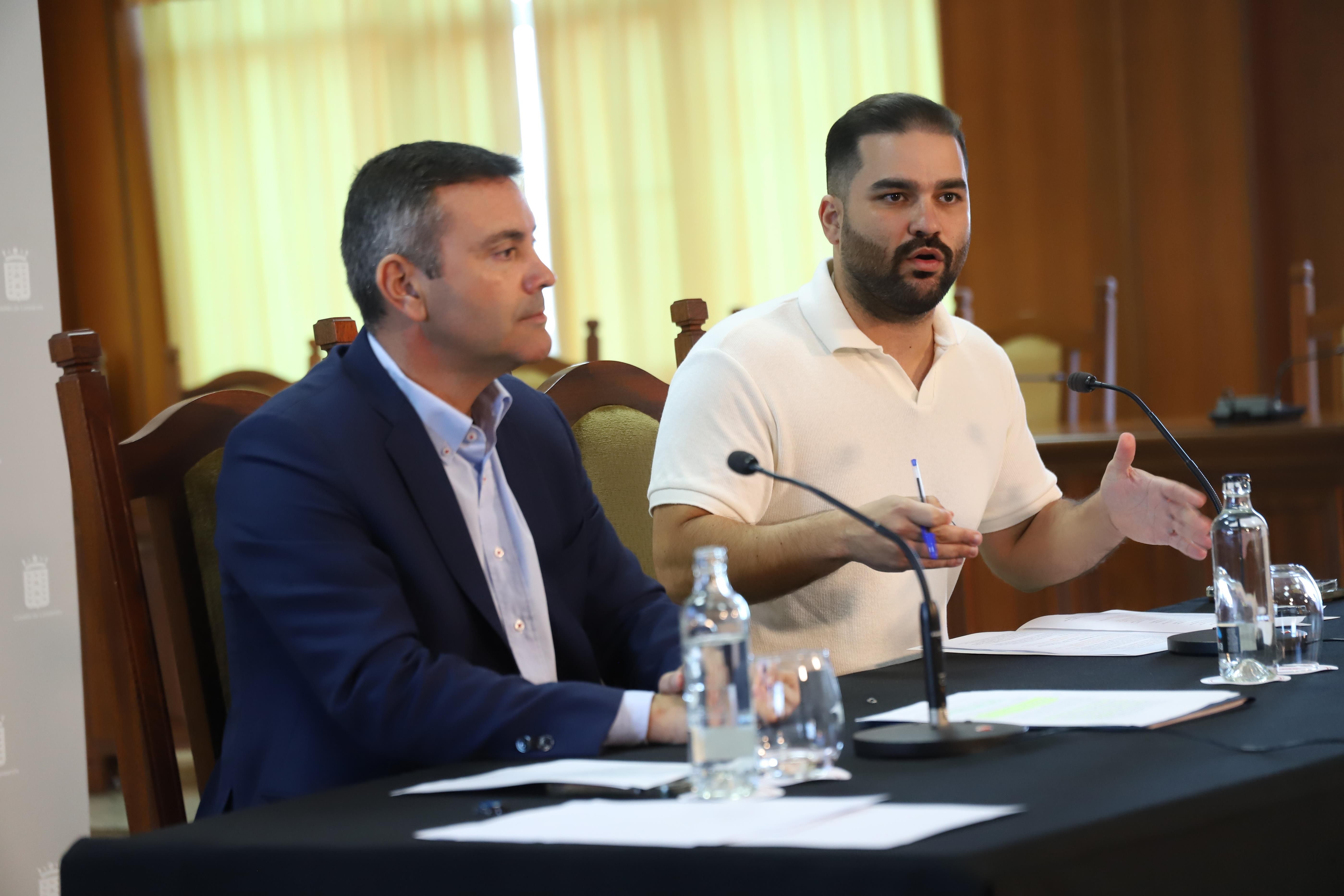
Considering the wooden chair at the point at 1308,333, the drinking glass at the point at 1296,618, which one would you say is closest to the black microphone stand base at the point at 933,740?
the drinking glass at the point at 1296,618

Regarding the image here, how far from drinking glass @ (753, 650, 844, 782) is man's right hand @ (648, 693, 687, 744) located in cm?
19

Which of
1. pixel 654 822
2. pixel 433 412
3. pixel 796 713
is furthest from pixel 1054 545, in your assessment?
pixel 654 822

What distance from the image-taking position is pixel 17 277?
276cm

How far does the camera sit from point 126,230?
7.19m

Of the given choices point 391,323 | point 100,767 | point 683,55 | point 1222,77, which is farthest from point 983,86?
point 391,323

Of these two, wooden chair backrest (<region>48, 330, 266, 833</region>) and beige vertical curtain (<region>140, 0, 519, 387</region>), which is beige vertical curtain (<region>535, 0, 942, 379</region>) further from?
wooden chair backrest (<region>48, 330, 266, 833</region>)

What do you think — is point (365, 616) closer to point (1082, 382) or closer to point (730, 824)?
point (730, 824)

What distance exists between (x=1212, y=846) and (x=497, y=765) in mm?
585

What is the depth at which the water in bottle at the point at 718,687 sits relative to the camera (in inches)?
40.7

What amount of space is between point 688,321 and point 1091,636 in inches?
35.9

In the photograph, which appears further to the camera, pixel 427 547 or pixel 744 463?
pixel 427 547

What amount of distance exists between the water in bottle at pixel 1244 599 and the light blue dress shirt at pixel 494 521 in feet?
Result: 2.23

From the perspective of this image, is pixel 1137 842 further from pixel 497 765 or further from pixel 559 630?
pixel 559 630

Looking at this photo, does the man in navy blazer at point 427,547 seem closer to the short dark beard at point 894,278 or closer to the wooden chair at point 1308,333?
the short dark beard at point 894,278
